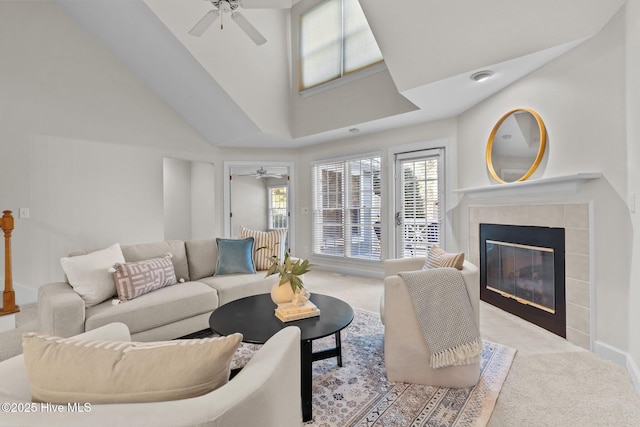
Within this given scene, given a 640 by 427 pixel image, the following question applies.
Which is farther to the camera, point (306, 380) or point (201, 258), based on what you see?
point (201, 258)

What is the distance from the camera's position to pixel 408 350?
6.58ft

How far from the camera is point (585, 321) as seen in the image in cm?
257

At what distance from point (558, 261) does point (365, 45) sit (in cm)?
359

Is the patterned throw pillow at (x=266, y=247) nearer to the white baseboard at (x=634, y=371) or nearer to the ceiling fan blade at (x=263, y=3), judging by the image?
the ceiling fan blade at (x=263, y=3)

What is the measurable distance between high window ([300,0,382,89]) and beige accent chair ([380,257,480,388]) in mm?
3500

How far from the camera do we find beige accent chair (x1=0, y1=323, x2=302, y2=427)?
68 cm

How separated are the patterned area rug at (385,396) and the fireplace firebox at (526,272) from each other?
0.77 m

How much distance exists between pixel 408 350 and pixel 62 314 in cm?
228

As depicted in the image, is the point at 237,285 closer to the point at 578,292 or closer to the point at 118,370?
the point at 118,370

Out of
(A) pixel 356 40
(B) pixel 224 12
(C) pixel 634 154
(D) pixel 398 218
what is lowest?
(D) pixel 398 218

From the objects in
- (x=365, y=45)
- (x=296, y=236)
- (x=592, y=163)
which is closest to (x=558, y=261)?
(x=592, y=163)

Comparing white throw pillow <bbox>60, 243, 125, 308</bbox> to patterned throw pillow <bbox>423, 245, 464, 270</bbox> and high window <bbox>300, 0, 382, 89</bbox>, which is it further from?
high window <bbox>300, 0, 382, 89</bbox>

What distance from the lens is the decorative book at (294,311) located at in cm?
201

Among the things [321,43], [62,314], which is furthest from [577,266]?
[321,43]
